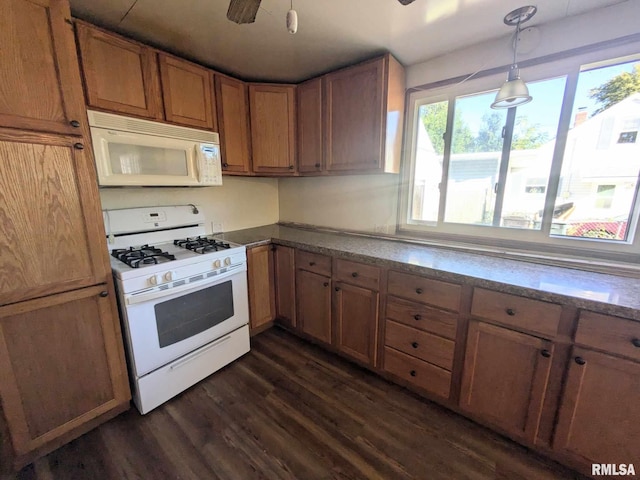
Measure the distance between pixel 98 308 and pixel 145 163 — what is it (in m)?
0.92

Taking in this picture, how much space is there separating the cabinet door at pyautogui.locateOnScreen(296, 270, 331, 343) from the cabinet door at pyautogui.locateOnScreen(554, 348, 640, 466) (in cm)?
139

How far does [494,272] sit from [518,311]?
0.74 ft

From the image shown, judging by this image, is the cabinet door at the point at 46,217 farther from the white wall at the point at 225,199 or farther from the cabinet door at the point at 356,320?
the cabinet door at the point at 356,320

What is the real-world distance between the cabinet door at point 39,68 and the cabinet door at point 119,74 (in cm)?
28

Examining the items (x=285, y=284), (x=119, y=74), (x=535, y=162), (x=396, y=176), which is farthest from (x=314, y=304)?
(x=119, y=74)

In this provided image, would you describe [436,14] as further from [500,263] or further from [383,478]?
[383,478]

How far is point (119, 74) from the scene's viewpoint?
159 centimetres

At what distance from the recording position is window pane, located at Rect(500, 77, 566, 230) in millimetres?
1580

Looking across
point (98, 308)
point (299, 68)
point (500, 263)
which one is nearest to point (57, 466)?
point (98, 308)

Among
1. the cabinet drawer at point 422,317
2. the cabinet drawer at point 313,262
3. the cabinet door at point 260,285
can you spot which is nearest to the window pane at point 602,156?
the cabinet drawer at point 422,317

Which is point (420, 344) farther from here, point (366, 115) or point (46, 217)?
point (46, 217)

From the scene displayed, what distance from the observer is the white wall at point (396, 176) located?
138cm

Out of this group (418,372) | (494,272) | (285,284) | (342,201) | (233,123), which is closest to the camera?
(494,272)

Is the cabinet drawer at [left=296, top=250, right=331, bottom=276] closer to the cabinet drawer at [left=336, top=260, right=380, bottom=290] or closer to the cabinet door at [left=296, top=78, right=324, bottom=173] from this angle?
the cabinet drawer at [left=336, top=260, right=380, bottom=290]
